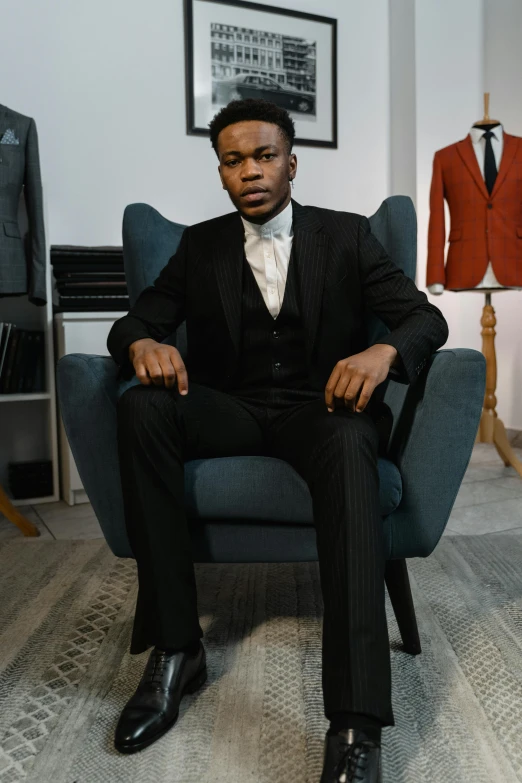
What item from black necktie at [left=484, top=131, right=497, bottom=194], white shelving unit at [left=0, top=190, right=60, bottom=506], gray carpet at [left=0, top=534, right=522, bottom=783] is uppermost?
black necktie at [left=484, top=131, right=497, bottom=194]

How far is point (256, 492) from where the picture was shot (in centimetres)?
122

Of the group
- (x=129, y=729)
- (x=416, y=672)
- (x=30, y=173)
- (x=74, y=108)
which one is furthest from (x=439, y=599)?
(x=74, y=108)

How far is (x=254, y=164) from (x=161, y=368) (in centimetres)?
53

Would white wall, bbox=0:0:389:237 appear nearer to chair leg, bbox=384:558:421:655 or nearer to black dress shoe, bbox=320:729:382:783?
chair leg, bbox=384:558:421:655

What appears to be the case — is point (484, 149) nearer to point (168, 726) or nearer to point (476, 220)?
point (476, 220)

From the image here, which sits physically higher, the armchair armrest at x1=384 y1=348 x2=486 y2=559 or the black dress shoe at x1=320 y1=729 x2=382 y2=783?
the armchair armrest at x1=384 y1=348 x2=486 y2=559

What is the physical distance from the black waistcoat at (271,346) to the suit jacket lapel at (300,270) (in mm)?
25

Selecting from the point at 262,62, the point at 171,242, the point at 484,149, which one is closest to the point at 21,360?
the point at 171,242

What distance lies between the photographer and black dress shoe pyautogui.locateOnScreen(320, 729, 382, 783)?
86cm

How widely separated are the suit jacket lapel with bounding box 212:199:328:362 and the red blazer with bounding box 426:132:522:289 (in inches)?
60.1

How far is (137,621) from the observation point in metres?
1.29

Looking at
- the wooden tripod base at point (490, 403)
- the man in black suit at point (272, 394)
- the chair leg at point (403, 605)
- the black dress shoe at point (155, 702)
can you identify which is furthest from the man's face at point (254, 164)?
the wooden tripod base at point (490, 403)

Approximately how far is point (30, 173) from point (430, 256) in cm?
172

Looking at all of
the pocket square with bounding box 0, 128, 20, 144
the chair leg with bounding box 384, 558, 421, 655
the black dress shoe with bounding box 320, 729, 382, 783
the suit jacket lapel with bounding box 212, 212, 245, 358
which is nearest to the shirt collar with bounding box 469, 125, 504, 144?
the suit jacket lapel with bounding box 212, 212, 245, 358
